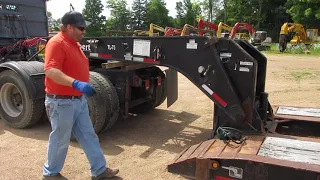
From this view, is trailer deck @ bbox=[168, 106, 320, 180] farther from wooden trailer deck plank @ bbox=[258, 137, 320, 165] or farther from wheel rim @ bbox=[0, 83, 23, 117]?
wheel rim @ bbox=[0, 83, 23, 117]

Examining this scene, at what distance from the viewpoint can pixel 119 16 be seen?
81.5m

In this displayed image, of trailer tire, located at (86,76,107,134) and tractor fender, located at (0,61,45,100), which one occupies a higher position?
tractor fender, located at (0,61,45,100)

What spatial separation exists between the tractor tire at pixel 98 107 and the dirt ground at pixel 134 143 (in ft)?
1.20

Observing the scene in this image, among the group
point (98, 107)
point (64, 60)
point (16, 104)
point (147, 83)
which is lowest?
point (16, 104)

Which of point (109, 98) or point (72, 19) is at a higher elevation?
point (72, 19)

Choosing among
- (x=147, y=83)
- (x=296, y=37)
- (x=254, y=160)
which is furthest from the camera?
(x=296, y=37)

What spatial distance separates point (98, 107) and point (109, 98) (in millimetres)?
230

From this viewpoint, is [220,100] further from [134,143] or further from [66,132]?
[66,132]

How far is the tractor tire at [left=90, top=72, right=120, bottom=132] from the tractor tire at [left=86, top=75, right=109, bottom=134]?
0.17ft

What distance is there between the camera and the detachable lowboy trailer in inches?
120

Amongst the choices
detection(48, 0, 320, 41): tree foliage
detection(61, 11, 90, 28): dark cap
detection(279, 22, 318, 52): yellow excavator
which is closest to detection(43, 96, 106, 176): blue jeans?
detection(61, 11, 90, 28): dark cap

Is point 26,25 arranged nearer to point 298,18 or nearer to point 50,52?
point 50,52

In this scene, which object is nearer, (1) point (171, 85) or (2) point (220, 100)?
(2) point (220, 100)

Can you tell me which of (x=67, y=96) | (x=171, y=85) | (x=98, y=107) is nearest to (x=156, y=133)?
(x=171, y=85)
